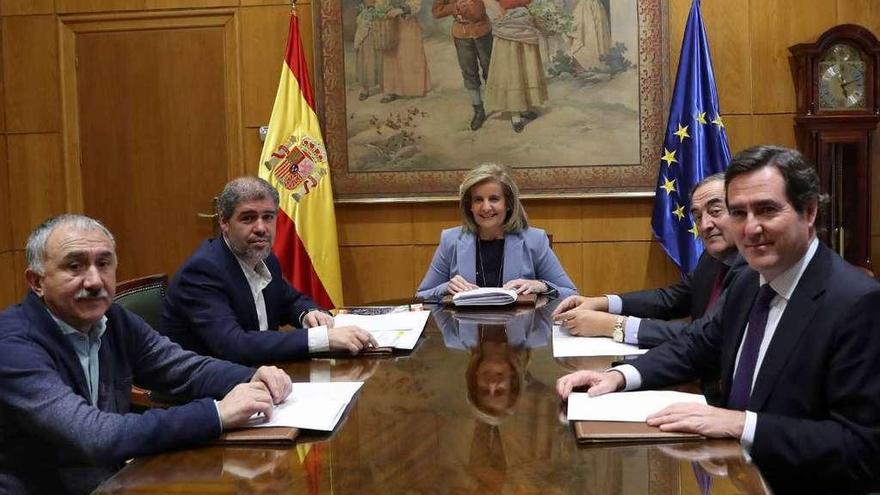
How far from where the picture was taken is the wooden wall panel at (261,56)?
18.3ft

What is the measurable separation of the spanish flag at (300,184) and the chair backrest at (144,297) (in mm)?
1910

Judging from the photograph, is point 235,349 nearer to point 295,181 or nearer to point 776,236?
point 776,236

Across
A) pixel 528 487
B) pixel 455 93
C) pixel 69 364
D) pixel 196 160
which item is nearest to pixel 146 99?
pixel 196 160

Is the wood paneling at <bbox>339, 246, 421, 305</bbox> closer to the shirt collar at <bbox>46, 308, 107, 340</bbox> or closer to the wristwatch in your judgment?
the wristwatch

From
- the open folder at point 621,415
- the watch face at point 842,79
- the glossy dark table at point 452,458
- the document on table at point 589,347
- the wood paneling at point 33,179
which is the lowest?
the glossy dark table at point 452,458

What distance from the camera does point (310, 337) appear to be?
2709mm

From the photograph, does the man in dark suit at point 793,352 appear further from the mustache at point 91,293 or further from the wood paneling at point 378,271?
the wood paneling at point 378,271

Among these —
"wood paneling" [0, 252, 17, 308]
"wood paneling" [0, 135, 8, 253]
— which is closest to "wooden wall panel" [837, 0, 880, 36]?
"wood paneling" [0, 135, 8, 253]

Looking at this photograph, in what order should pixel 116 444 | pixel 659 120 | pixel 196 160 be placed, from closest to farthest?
pixel 116 444 < pixel 659 120 < pixel 196 160

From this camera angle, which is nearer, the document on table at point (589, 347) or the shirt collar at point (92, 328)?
the shirt collar at point (92, 328)

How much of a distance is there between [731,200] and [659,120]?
137 inches

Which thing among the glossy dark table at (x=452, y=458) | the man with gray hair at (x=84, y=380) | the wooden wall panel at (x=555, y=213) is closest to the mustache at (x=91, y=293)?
the man with gray hair at (x=84, y=380)

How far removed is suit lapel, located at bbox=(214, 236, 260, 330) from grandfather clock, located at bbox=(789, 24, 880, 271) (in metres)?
3.38

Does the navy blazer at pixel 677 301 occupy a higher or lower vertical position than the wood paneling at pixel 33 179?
lower
